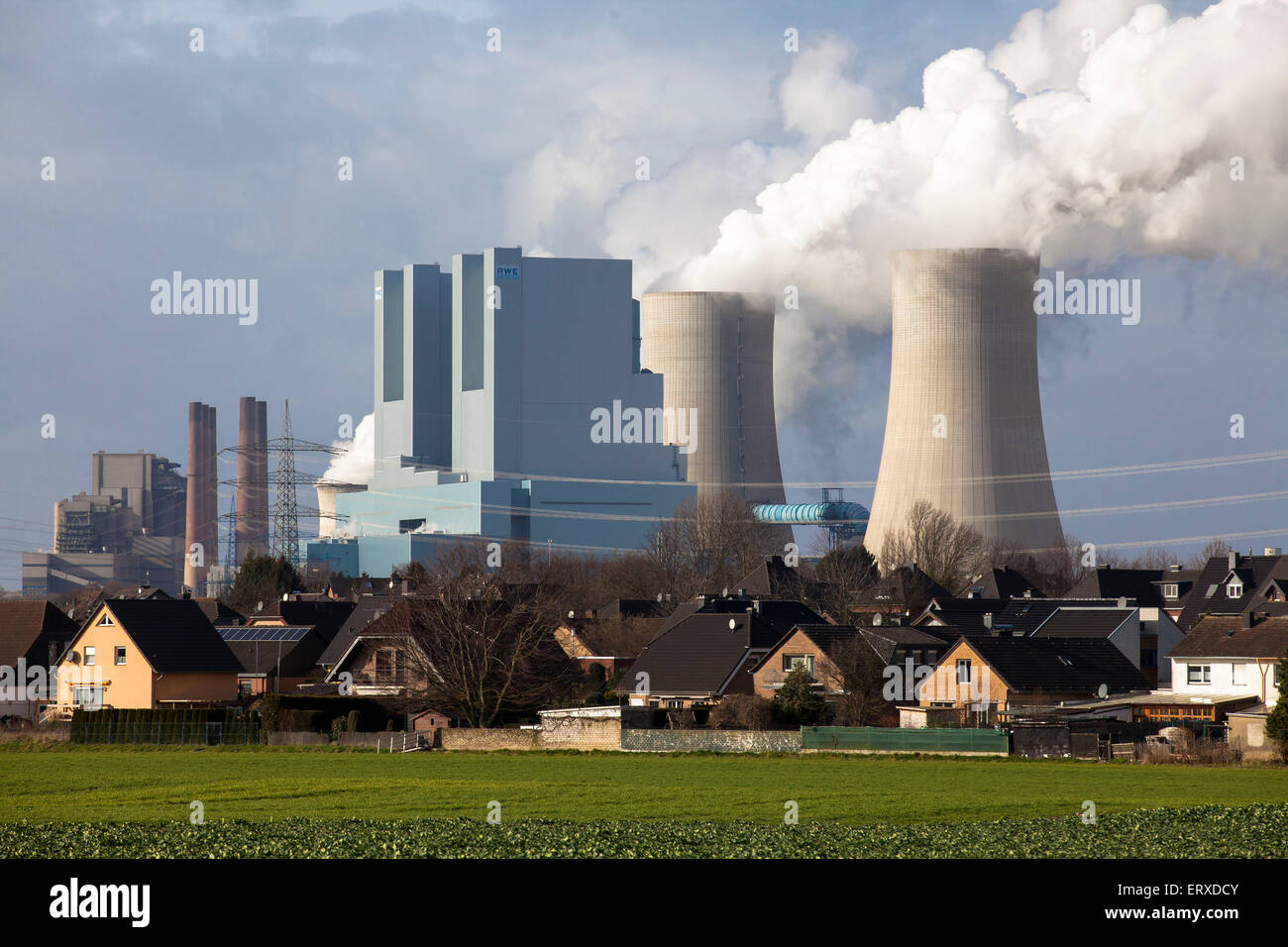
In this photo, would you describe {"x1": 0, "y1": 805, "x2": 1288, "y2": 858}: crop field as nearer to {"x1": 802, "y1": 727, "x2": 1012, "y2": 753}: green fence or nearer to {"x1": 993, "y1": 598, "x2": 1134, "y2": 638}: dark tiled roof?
{"x1": 802, "y1": 727, "x2": 1012, "y2": 753}: green fence

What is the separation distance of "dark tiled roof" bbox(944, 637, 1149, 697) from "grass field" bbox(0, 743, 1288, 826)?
725cm

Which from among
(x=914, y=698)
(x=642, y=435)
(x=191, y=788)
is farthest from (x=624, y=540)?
(x=191, y=788)

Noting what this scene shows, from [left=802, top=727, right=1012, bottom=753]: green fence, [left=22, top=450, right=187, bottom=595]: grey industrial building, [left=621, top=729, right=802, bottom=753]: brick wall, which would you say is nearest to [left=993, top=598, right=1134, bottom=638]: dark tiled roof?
[left=802, top=727, right=1012, bottom=753]: green fence

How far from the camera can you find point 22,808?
1700 centimetres

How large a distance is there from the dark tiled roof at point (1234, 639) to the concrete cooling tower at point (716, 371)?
43.2m

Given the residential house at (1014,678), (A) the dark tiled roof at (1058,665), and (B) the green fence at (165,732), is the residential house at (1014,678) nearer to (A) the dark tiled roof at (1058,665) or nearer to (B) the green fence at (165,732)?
(A) the dark tiled roof at (1058,665)

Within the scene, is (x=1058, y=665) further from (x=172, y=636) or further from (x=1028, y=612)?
(x=172, y=636)

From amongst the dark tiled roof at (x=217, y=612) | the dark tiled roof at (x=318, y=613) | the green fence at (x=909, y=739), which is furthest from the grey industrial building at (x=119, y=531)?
the green fence at (x=909, y=739)

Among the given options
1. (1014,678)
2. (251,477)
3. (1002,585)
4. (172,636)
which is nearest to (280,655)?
(172,636)

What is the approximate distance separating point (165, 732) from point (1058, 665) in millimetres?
19461

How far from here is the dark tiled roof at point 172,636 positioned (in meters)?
38.7

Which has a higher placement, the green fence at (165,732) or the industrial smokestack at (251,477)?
the industrial smokestack at (251,477)
